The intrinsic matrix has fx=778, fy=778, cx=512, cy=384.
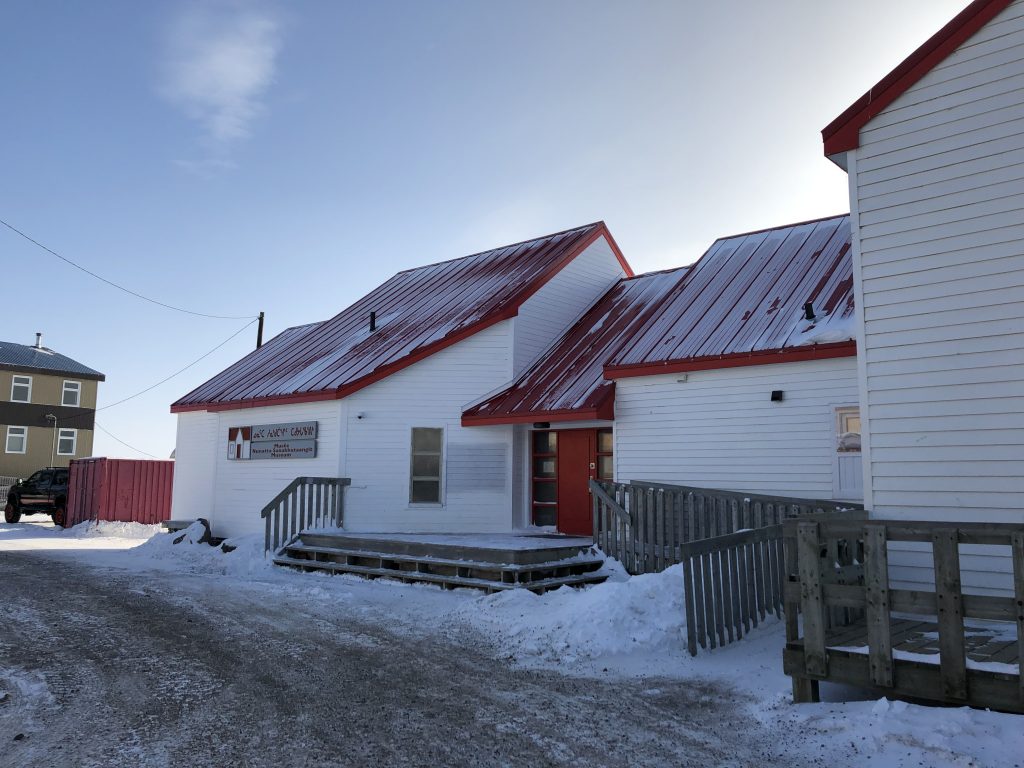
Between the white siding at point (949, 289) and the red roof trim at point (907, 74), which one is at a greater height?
the red roof trim at point (907, 74)

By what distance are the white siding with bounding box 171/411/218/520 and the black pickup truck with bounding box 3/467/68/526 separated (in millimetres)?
9371

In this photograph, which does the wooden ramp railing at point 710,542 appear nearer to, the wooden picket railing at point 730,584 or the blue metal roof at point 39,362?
the wooden picket railing at point 730,584

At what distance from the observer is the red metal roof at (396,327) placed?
1717 cm

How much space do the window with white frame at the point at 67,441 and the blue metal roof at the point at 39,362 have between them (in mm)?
3002

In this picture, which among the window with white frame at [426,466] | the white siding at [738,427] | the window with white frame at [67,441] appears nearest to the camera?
the white siding at [738,427]

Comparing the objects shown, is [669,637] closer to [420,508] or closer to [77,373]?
[420,508]

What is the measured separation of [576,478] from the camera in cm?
1652

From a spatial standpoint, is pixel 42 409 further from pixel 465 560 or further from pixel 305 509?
pixel 465 560

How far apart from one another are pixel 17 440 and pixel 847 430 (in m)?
40.4

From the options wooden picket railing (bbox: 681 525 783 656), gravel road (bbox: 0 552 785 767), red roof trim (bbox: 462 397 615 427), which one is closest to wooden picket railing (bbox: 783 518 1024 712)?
gravel road (bbox: 0 552 785 767)

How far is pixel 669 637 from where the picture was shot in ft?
Result: 26.0

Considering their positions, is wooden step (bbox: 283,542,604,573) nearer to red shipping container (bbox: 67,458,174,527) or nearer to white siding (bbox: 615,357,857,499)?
white siding (bbox: 615,357,857,499)

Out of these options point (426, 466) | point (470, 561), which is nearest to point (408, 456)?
point (426, 466)

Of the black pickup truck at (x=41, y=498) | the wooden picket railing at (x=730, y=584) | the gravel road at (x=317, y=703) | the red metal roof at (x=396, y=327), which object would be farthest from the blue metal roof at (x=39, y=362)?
the wooden picket railing at (x=730, y=584)
